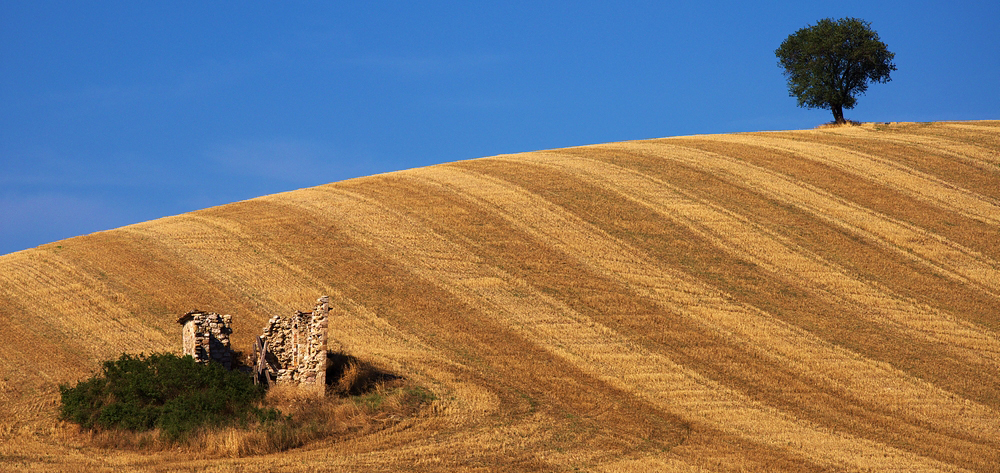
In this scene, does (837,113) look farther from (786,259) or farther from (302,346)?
(302,346)

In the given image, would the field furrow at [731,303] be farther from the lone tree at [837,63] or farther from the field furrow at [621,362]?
the lone tree at [837,63]

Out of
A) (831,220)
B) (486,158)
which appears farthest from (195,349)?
(486,158)

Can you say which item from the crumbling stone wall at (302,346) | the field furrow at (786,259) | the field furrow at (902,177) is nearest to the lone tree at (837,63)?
the field furrow at (902,177)

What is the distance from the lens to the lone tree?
57656mm

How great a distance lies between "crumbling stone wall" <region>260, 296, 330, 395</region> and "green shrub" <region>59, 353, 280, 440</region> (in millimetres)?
1075

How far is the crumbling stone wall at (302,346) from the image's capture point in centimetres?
→ 2108

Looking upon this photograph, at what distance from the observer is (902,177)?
40469 mm

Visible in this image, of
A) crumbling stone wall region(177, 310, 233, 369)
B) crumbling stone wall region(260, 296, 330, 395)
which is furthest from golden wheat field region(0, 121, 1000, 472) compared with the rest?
crumbling stone wall region(260, 296, 330, 395)

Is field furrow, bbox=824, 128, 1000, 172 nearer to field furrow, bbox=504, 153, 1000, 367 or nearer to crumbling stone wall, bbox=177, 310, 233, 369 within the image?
field furrow, bbox=504, 153, 1000, 367

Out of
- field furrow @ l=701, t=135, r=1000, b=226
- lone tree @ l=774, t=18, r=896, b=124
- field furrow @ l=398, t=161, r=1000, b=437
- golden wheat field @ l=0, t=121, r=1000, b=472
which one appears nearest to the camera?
golden wheat field @ l=0, t=121, r=1000, b=472

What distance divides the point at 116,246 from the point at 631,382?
19909 mm

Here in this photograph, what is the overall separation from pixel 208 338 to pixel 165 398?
7.08 ft

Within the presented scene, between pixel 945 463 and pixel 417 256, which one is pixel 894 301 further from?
pixel 417 256

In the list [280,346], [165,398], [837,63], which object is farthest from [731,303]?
[837,63]
